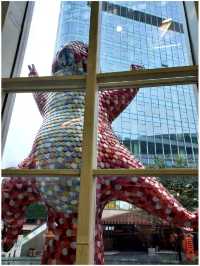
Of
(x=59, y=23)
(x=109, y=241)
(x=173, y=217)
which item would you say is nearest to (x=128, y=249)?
(x=109, y=241)

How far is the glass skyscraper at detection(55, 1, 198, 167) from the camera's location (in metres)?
1.59

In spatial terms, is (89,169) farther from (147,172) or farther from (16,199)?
(16,199)

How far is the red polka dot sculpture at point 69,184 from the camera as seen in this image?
149 cm

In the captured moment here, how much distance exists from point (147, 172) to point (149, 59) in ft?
2.64

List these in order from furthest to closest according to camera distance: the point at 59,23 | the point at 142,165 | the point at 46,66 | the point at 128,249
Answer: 1. the point at 59,23
2. the point at 46,66
3. the point at 142,165
4. the point at 128,249

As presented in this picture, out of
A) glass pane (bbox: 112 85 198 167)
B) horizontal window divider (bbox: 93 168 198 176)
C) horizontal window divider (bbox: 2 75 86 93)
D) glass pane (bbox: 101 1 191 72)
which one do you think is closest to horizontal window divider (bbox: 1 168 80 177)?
horizontal window divider (bbox: 93 168 198 176)

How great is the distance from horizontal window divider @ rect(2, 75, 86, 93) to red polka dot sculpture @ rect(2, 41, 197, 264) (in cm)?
5

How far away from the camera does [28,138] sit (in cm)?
174

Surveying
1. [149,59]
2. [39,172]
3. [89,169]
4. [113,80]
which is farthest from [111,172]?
[149,59]

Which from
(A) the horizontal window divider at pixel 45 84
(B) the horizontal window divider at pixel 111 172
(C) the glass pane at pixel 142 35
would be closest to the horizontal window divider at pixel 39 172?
(B) the horizontal window divider at pixel 111 172

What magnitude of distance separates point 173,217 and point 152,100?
0.67 m

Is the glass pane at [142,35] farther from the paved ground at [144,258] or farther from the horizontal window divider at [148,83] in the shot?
the paved ground at [144,258]

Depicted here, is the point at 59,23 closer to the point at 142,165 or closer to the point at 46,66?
the point at 46,66

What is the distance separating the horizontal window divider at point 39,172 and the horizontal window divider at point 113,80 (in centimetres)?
53
